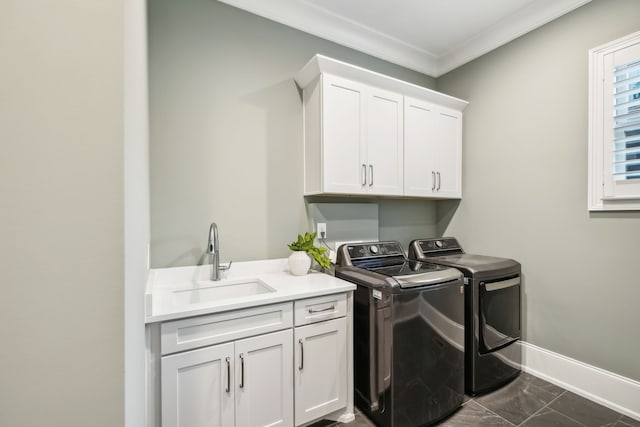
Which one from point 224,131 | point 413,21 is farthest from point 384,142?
point 224,131

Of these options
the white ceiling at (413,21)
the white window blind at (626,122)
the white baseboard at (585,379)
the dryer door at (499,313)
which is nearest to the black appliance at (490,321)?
the dryer door at (499,313)

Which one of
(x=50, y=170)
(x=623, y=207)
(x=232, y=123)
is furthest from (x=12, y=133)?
(x=623, y=207)

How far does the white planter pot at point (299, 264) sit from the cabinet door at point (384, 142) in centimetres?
74

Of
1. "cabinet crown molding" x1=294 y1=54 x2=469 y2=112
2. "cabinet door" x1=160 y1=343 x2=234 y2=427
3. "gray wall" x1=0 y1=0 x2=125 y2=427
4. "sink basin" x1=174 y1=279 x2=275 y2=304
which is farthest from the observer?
"cabinet crown molding" x1=294 y1=54 x2=469 y2=112

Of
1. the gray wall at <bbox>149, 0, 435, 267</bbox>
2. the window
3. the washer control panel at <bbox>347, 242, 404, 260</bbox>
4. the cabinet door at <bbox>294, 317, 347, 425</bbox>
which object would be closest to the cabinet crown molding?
Answer: the gray wall at <bbox>149, 0, 435, 267</bbox>

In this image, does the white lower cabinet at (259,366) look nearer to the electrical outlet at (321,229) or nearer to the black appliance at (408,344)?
the black appliance at (408,344)

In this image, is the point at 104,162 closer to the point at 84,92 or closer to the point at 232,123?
the point at 84,92

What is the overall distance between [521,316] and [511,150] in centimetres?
143

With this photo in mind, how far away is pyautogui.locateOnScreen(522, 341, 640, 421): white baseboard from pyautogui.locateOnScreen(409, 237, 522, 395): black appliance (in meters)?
0.11

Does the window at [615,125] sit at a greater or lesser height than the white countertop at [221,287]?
greater

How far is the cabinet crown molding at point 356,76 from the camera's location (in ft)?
6.23

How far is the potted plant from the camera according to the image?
193 centimetres

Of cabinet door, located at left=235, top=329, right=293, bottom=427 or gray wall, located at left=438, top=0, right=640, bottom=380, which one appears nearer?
cabinet door, located at left=235, top=329, right=293, bottom=427

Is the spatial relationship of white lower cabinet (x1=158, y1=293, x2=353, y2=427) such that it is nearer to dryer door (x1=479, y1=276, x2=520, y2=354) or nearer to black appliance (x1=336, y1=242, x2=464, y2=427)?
black appliance (x1=336, y1=242, x2=464, y2=427)
